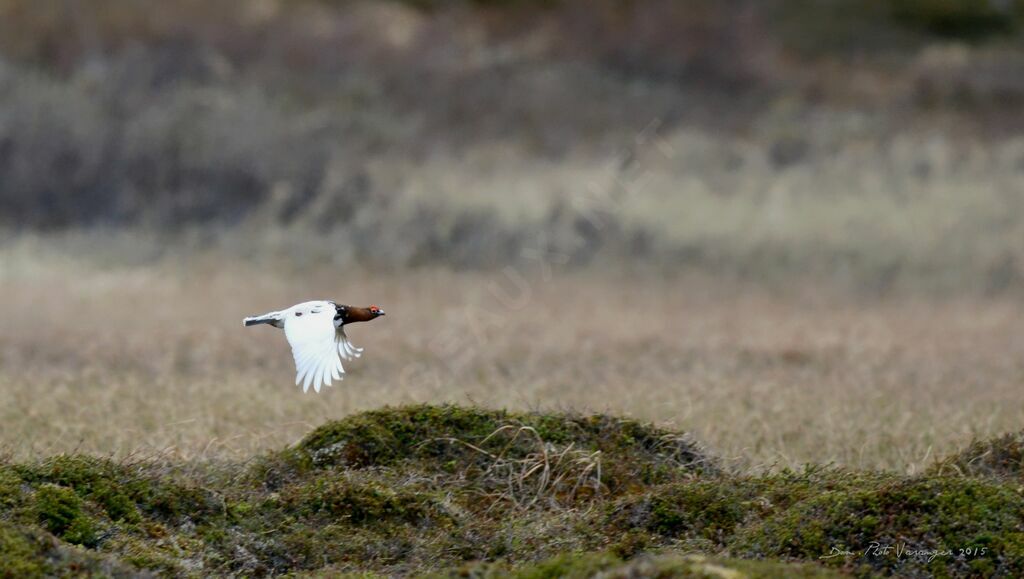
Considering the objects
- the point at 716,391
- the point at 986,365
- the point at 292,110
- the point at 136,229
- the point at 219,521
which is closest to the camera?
the point at 219,521

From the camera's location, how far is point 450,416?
304 inches

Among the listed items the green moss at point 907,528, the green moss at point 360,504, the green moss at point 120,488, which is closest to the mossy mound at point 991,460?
the green moss at point 907,528

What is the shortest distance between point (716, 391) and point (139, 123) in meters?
15.5

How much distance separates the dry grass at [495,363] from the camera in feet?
31.5

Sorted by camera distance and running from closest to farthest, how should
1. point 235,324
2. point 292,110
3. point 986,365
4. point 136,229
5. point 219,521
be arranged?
1. point 219,521
2. point 986,365
3. point 235,324
4. point 136,229
5. point 292,110

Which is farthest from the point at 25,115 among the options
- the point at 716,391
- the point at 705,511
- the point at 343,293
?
the point at 705,511

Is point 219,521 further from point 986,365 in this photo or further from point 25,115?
point 25,115

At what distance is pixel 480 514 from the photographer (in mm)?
6879

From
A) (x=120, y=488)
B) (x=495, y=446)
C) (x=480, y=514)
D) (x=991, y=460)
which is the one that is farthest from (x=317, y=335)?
(x=991, y=460)

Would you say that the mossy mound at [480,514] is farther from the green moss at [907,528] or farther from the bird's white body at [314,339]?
the bird's white body at [314,339]

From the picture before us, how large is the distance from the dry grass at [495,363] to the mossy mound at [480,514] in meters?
0.96

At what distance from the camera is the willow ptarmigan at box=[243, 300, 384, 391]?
6383 mm

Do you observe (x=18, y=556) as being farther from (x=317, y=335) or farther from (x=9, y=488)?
(x=317, y=335)

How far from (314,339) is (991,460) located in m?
3.79
